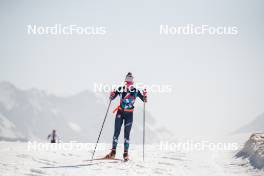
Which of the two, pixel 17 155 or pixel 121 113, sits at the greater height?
pixel 121 113

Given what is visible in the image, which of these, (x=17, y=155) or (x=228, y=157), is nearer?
(x=17, y=155)

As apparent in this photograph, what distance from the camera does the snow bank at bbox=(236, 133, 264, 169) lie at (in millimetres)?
11859

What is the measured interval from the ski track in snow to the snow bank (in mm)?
265

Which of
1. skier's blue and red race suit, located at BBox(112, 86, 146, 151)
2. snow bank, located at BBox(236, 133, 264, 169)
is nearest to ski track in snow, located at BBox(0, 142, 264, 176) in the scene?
snow bank, located at BBox(236, 133, 264, 169)

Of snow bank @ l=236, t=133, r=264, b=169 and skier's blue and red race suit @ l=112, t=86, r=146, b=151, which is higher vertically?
skier's blue and red race suit @ l=112, t=86, r=146, b=151

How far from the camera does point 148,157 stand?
45.1 ft

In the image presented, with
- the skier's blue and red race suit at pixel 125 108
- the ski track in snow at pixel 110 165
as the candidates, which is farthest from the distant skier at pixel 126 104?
the ski track in snow at pixel 110 165

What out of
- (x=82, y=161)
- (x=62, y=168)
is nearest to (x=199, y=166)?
(x=82, y=161)

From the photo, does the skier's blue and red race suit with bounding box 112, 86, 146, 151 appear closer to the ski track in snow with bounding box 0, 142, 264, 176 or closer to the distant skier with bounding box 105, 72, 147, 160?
the distant skier with bounding box 105, 72, 147, 160

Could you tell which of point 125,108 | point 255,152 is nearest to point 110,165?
point 125,108

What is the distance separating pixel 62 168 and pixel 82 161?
168 centimetres

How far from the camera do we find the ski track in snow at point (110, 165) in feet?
31.5

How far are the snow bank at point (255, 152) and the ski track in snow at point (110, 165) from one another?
265 millimetres

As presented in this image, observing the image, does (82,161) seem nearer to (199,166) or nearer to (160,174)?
(160,174)
